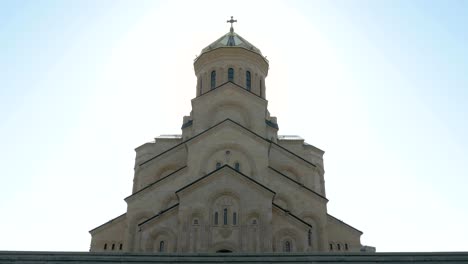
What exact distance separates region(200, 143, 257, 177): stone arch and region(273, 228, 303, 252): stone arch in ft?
12.7

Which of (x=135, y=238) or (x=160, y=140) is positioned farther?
(x=160, y=140)

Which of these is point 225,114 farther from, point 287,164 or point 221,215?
point 221,215

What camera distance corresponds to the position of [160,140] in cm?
3381

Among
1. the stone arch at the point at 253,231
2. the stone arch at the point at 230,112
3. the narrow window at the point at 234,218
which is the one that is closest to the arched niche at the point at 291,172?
the stone arch at the point at 230,112

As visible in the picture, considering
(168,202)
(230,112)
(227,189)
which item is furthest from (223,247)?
(230,112)

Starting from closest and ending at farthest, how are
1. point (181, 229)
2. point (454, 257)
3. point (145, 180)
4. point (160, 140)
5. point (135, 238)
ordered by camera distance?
1. point (454, 257)
2. point (181, 229)
3. point (135, 238)
4. point (145, 180)
5. point (160, 140)

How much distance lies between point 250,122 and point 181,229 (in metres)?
9.28

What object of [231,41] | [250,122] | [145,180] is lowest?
[145,180]

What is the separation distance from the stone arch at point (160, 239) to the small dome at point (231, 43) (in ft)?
50.6

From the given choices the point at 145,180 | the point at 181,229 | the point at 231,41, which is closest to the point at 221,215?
the point at 181,229

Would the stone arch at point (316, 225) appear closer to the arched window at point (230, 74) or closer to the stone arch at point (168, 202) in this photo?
the stone arch at point (168, 202)

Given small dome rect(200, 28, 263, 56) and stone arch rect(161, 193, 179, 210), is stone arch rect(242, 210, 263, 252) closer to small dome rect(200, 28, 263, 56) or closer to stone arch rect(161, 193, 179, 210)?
stone arch rect(161, 193, 179, 210)

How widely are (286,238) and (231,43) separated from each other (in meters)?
16.4

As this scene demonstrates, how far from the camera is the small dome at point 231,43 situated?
33.8 metres
